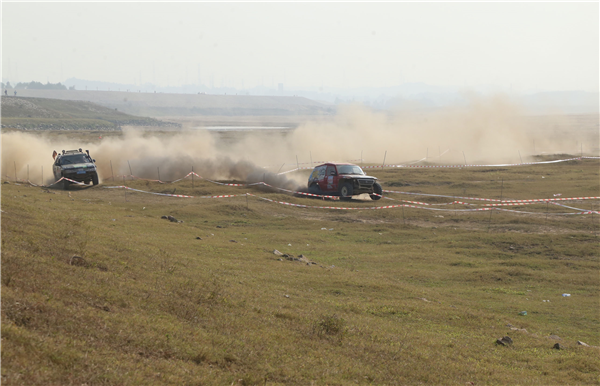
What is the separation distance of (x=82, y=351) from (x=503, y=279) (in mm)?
13015

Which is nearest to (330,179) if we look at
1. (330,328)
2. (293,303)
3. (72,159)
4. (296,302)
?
(72,159)

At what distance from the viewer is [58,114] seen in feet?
505

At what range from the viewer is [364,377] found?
7539 millimetres

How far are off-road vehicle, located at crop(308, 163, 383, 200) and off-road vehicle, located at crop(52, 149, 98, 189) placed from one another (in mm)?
14157

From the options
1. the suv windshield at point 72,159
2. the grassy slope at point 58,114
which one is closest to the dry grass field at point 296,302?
Answer: the suv windshield at point 72,159

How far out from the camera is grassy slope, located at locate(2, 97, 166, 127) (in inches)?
5305

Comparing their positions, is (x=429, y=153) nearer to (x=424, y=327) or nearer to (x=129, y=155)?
(x=129, y=155)

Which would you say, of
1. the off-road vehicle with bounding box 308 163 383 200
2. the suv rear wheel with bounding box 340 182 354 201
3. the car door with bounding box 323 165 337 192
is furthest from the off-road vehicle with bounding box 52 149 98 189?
the suv rear wheel with bounding box 340 182 354 201

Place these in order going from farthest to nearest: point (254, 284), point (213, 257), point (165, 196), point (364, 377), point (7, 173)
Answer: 1. point (7, 173)
2. point (165, 196)
3. point (213, 257)
4. point (254, 284)
5. point (364, 377)

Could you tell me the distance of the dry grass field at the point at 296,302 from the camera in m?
6.48

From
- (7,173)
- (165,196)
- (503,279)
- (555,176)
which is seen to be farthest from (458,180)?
(7,173)

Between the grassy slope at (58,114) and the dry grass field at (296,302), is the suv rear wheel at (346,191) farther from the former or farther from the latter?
the grassy slope at (58,114)

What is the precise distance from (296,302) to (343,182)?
1938 centimetres

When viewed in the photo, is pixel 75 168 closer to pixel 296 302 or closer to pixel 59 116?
pixel 296 302
